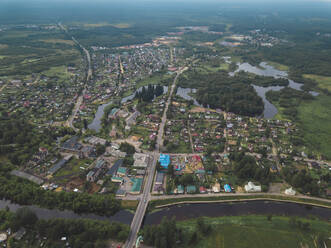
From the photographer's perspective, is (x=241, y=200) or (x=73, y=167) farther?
(x=73, y=167)

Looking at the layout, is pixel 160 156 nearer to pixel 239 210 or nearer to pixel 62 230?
pixel 239 210

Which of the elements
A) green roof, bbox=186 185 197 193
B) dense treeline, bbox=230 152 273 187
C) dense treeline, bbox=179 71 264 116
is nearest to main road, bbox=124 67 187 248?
green roof, bbox=186 185 197 193

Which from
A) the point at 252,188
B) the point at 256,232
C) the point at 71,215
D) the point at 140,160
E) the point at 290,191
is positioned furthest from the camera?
the point at 140,160

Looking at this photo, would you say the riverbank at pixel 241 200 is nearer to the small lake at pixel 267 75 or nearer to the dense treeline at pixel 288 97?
the small lake at pixel 267 75

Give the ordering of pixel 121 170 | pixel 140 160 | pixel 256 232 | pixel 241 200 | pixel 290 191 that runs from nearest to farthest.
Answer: pixel 256 232 → pixel 241 200 → pixel 290 191 → pixel 121 170 → pixel 140 160

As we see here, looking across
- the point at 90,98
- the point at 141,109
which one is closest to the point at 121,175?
the point at 141,109

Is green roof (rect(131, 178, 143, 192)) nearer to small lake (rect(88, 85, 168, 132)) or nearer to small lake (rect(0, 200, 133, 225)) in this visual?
small lake (rect(0, 200, 133, 225))

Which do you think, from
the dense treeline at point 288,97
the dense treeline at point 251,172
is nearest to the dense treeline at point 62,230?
the dense treeline at point 251,172

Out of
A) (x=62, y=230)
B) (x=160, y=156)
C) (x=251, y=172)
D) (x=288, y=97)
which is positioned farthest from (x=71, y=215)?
(x=288, y=97)
